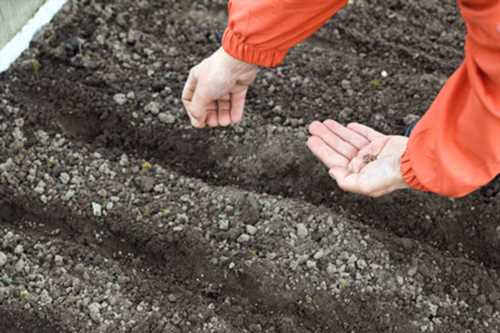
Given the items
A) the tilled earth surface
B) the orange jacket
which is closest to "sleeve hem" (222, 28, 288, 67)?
the orange jacket

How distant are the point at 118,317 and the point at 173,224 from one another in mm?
345

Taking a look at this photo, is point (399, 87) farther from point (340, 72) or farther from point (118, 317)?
point (118, 317)

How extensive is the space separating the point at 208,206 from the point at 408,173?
75 centimetres

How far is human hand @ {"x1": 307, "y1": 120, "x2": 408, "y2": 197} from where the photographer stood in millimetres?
1974

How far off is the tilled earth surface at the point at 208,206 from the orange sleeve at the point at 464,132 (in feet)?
1.76

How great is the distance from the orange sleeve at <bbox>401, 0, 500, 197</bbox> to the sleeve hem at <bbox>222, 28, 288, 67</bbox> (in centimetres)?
40

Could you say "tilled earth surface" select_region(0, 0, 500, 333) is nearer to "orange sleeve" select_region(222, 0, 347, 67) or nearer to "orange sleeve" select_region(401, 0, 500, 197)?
"orange sleeve" select_region(401, 0, 500, 197)

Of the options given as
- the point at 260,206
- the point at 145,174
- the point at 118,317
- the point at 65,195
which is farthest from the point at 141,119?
the point at 118,317

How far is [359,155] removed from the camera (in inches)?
87.1

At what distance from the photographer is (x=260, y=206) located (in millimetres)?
2322

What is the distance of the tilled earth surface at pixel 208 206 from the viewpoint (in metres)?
2.16

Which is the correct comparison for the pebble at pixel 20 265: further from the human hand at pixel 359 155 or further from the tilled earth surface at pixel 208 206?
the human hand at pixel 359 155

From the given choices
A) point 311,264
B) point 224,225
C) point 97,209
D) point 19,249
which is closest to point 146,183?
point 97,209

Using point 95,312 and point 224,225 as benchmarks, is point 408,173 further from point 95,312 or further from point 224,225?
point 95,312
